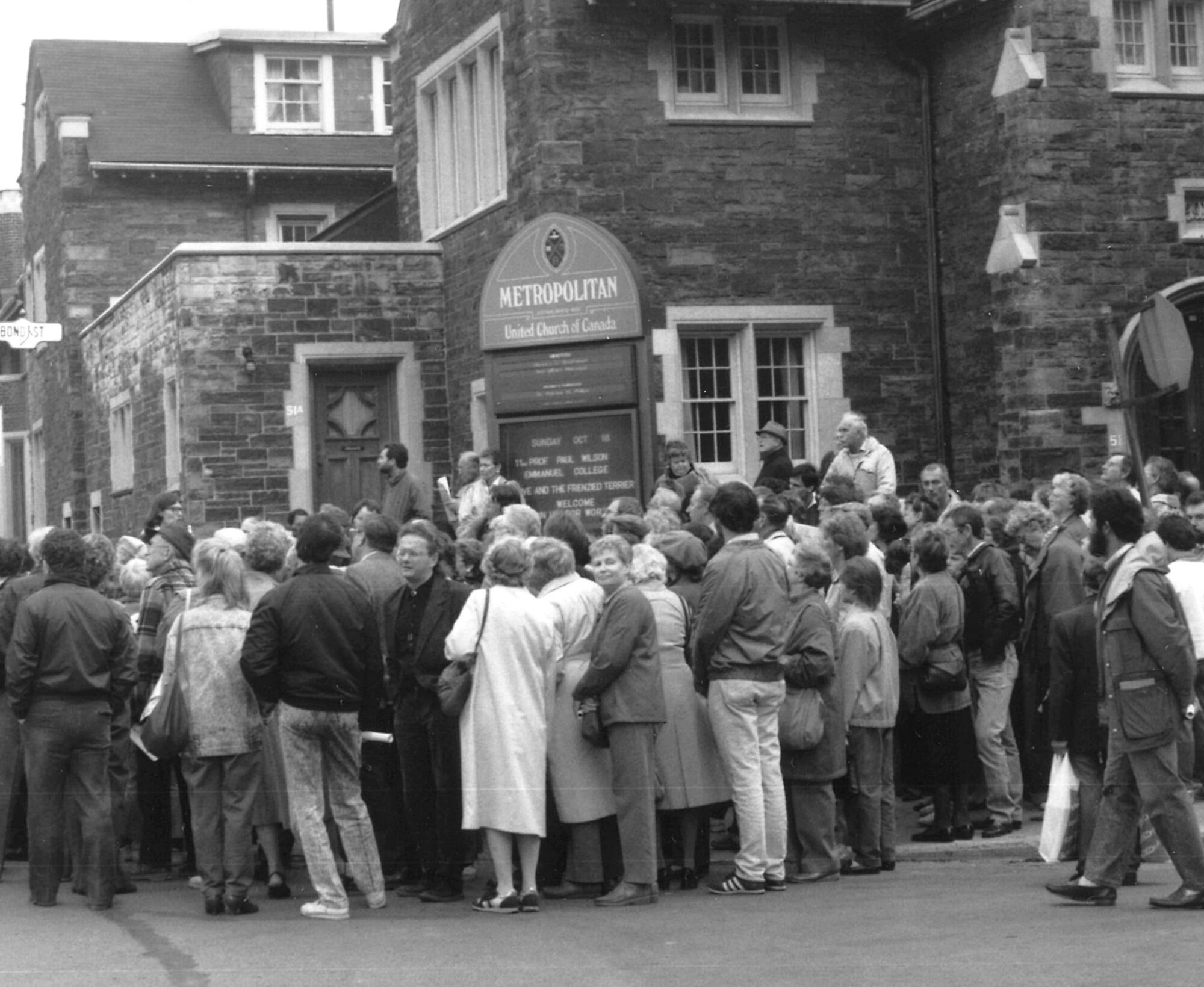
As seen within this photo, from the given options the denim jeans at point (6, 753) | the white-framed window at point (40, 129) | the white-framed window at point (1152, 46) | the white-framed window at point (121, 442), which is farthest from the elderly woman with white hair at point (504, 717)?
the white-framed window at point (40, 129)

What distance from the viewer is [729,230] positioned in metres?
20.9

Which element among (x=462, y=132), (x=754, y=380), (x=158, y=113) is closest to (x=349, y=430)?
(x=462, y=132)

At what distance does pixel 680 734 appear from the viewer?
1112cm

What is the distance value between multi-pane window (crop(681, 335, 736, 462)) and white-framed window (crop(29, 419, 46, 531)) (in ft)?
68.5

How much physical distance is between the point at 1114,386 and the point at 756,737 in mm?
9993

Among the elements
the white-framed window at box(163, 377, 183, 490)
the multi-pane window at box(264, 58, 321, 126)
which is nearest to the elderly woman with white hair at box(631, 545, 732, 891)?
the white-framed window at box(163, 377, 183, 490)

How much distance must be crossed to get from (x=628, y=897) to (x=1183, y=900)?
2672 millimetres

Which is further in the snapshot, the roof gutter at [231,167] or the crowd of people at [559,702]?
the roof gutter at [231,167]

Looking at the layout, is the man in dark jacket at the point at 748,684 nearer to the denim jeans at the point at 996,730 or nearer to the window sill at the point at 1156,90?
the denim jeans at the point at 996,730

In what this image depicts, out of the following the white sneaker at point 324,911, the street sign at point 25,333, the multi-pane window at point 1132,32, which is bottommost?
the white sneaker at point 324,911

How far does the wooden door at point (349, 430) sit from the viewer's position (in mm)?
23531

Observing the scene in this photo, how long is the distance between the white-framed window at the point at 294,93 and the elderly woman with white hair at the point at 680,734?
2672 centimetres

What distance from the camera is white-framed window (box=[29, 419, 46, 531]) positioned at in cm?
3956

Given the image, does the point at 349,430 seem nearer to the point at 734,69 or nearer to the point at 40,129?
the point at 734,69
